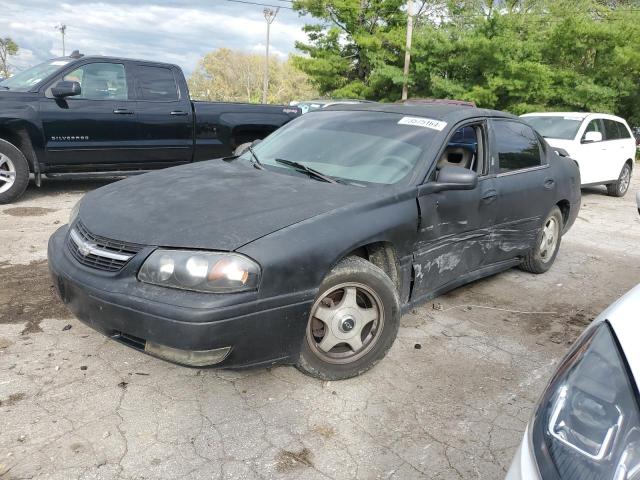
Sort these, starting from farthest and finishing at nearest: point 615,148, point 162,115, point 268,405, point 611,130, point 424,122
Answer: point 611,130, point 615,148, point 162,115, point 424,122, point 268,405

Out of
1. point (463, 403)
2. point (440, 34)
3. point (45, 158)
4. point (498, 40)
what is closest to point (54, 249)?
point (463, 403)

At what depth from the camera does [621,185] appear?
11.1 metres

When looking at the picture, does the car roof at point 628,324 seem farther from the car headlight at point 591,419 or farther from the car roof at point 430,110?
the car roof at point 430,110

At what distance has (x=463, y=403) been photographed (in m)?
2.99

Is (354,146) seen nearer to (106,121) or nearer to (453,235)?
(453,235)

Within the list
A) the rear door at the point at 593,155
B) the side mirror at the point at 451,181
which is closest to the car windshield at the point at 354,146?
the side mirror at the point at 451,181

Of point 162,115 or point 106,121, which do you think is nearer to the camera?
point 106,121

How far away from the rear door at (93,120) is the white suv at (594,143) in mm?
6964

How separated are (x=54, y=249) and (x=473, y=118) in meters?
3.00

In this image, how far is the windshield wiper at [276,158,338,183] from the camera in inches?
136

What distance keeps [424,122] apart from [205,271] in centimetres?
208

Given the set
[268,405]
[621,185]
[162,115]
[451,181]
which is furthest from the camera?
[621,185]

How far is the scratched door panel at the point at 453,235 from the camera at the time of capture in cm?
346

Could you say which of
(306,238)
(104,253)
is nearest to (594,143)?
(306,238)
